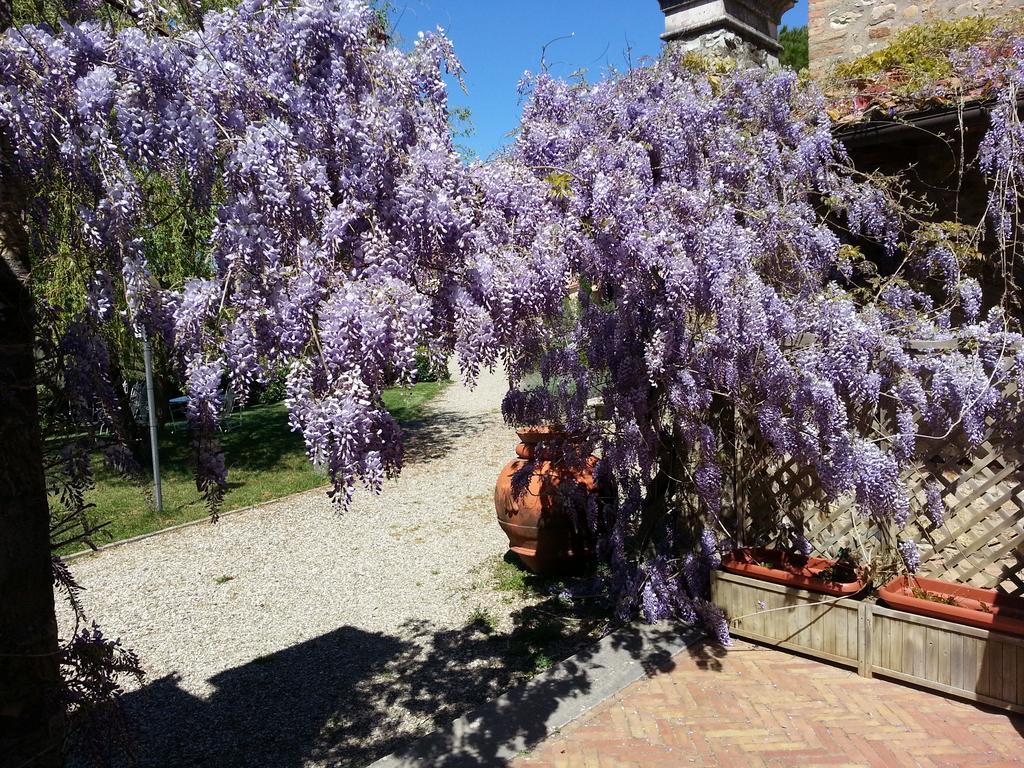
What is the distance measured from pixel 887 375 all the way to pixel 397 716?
3.44 m

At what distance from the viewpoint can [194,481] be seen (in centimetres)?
618

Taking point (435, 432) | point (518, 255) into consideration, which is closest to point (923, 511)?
point (518, 255)

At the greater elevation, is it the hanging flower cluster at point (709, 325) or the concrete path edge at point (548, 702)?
the hanging flower cluster at point (709, 325)

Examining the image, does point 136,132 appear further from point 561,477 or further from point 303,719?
point 561,477

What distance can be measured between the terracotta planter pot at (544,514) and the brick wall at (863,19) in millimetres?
→ 5325

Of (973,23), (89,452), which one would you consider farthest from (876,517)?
(973,23)

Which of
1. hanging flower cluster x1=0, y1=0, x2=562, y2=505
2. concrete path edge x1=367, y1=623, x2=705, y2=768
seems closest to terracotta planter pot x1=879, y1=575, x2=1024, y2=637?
concrete path edge x1=367, y1=623, x2=705, y2=768

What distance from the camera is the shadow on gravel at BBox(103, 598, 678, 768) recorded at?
12.3 ft

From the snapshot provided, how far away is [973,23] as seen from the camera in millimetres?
6035

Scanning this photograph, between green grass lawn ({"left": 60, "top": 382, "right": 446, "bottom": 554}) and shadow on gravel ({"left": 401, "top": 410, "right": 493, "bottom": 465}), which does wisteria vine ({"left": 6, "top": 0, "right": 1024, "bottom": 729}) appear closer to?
green grass lawn ({"left": 60, "top": 382, "right": 446, "bottom": 554})

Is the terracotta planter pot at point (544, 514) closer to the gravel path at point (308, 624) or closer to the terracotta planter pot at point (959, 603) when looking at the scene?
the gravel path at point (308, 624)

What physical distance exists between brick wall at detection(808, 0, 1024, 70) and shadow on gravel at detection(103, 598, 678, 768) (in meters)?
6.60

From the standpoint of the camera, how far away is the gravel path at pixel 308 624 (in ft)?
13.2

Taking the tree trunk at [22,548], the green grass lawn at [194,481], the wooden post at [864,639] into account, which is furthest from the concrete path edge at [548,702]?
the green grass lawn at [194,481]
